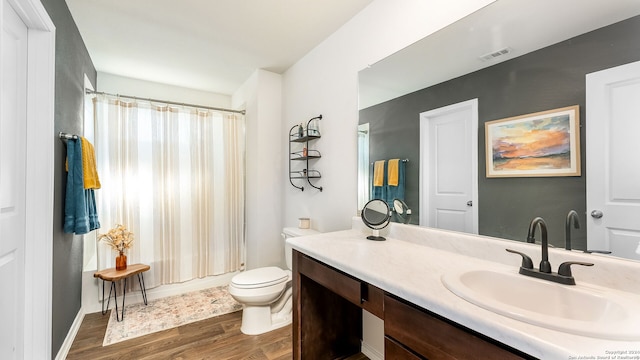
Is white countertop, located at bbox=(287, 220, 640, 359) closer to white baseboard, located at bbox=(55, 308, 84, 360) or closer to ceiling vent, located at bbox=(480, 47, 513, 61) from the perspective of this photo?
ceiling vent, located at bbox=(480, 47, 513, 61)

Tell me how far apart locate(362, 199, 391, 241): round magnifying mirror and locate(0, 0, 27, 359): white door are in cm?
174

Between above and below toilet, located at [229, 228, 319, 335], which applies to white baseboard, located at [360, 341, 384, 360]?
below

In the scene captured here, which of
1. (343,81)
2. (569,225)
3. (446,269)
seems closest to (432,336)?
(446,269)

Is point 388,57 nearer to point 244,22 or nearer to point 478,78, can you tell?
point 478,78

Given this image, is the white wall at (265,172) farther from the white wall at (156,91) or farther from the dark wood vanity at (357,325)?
the dark wood vanity at (357,325)

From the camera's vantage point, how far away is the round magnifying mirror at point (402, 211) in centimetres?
154

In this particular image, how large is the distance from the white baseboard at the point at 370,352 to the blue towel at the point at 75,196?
1992mm

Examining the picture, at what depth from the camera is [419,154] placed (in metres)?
1.50

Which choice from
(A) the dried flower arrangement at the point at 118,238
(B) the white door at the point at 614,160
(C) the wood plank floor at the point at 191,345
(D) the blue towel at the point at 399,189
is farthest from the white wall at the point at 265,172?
(B) the white door at the point at 614,160

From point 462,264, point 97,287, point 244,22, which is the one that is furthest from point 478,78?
point 97,287

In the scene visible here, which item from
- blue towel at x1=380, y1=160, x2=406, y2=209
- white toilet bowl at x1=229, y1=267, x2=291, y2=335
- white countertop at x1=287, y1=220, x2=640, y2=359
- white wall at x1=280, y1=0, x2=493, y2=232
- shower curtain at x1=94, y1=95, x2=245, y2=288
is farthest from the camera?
shower curtain at x1=94, y1=95, x2=245, y2=288

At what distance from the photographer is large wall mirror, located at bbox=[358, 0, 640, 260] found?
36.4 inches

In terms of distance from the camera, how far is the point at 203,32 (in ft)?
6.93

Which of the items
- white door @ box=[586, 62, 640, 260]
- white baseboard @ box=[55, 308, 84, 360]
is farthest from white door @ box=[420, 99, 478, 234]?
white baseboard @ box=[55, 308, 84, 360]
